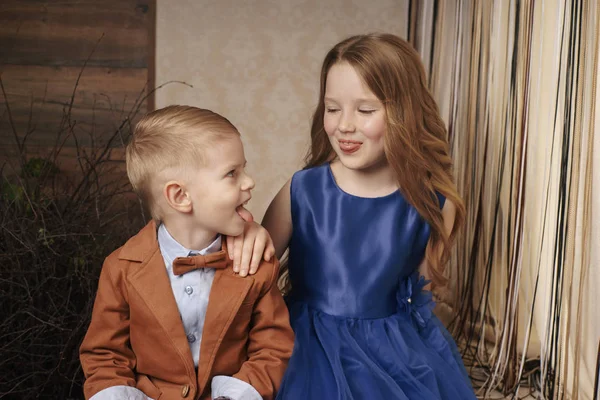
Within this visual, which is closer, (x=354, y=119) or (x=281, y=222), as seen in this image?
(x=354, y=119)

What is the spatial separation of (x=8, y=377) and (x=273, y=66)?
1958 millimetres

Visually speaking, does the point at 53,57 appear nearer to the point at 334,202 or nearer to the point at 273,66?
the point at 273,66

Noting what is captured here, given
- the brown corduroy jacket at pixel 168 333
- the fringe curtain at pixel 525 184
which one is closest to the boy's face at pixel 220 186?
the brown corduroy jacket at pixel 168 333

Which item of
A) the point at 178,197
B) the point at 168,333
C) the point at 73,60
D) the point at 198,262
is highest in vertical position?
the point at 73,60

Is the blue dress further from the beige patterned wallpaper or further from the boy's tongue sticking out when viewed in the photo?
the beige patterned wallpaper

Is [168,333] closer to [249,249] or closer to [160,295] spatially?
[160,295]

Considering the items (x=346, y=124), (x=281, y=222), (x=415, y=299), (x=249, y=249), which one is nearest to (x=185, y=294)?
(x=249, y=249)

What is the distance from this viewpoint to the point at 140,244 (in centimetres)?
146

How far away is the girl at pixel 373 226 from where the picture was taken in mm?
1628

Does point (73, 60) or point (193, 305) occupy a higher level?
point (73, 60)

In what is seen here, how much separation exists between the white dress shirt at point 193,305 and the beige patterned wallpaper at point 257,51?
202 centimetres

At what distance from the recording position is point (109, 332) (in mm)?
1441

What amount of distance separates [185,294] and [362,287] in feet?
1.58

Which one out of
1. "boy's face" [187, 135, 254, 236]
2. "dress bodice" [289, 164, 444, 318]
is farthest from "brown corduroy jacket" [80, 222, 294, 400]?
"dress bodice" [289, 164, 444, 318]
